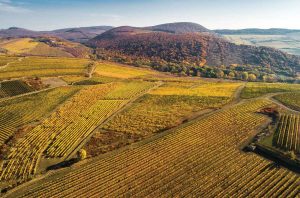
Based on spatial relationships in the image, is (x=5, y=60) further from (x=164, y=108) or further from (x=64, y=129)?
(x=164, y=108)

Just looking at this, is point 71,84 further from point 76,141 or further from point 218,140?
point 218,140

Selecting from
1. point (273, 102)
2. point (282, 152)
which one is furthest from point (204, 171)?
point (273, 102)

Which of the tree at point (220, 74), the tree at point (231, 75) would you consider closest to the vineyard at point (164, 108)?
the tree at point (220, 74)

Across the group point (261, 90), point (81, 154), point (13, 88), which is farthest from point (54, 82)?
point (261, 90)

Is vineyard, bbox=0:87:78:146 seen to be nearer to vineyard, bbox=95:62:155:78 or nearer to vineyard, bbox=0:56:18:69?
vineyard, bbox=95:62:155:78

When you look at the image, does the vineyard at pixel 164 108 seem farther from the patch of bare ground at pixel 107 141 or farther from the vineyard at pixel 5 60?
the vineyard at pixel 5 60

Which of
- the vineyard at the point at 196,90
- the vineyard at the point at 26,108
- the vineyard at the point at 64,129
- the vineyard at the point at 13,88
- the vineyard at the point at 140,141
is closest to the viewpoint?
the vineyard at the point at 140,141
